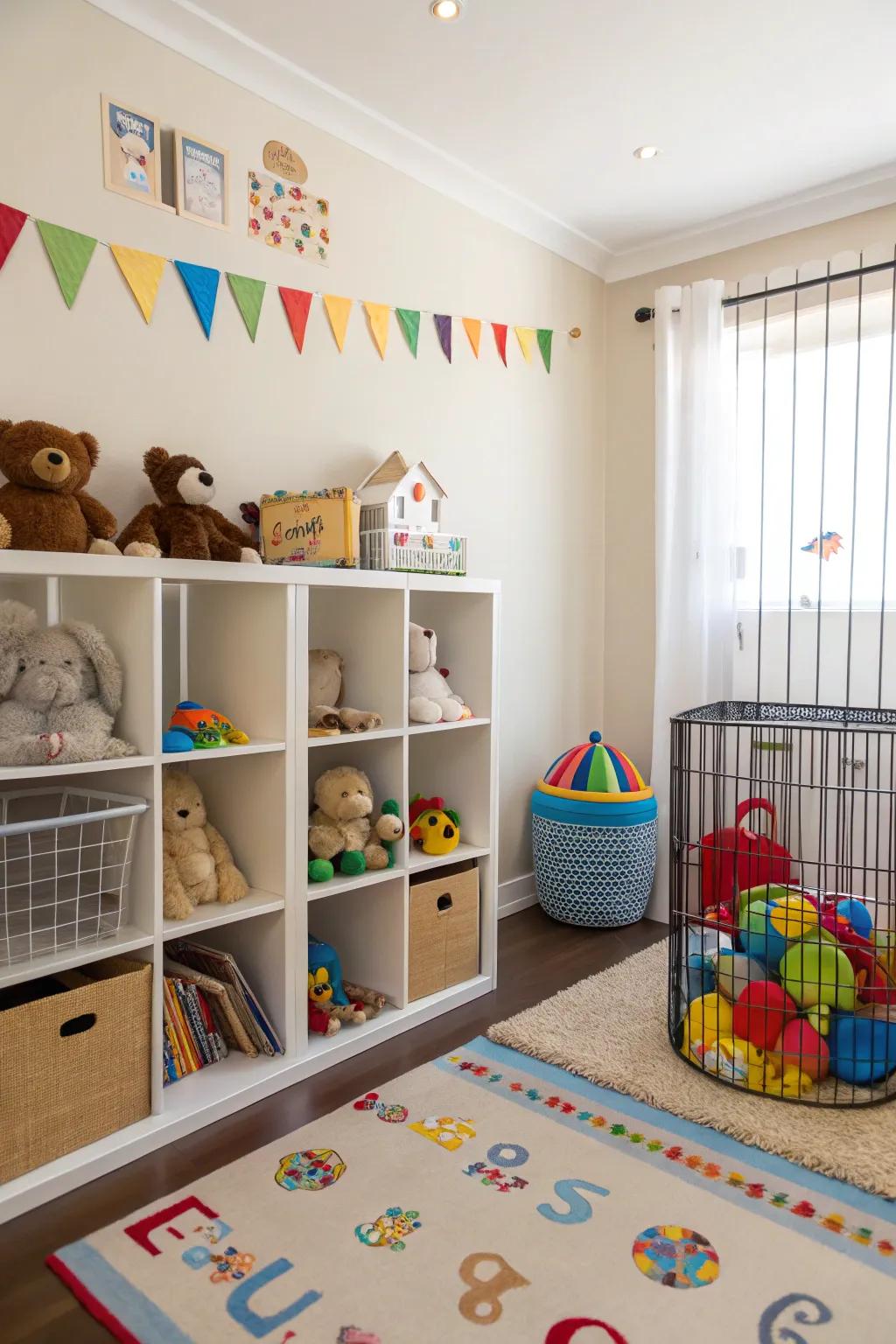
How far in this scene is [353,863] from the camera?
2.14m

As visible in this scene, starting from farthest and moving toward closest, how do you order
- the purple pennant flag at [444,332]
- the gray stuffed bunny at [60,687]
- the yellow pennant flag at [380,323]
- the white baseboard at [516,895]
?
the white baseboard at [516,895], the purple pennant flag at [444,332], the yellow pennant flag at [380,323], the gray stuffed bunny at [60,687]

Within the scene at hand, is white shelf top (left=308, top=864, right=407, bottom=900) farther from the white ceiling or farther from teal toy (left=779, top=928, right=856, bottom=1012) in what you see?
the white ceiling

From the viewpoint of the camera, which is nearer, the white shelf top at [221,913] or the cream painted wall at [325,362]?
the white shelf top at [221,913]

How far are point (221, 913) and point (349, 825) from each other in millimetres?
405

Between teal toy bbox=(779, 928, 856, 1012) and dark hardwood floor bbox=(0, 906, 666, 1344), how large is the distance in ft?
2.36

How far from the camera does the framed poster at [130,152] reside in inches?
78.7

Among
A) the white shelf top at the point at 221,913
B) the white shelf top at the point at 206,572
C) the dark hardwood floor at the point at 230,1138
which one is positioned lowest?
the dark hardwood floor at the point at 230,1138

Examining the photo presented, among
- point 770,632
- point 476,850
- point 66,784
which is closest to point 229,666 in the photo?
point 66,784

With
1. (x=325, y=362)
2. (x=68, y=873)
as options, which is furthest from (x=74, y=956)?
(x=325, y=362)

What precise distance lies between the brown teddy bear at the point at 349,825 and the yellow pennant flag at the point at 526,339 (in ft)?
5.49

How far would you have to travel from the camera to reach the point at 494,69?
2283mm

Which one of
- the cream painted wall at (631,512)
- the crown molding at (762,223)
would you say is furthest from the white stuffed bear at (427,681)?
the crown molding at (762,223)

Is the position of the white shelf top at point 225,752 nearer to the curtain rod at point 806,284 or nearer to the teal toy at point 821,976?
the teal toy at point 821,976

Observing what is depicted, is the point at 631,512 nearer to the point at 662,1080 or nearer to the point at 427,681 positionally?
the point at 427,681
